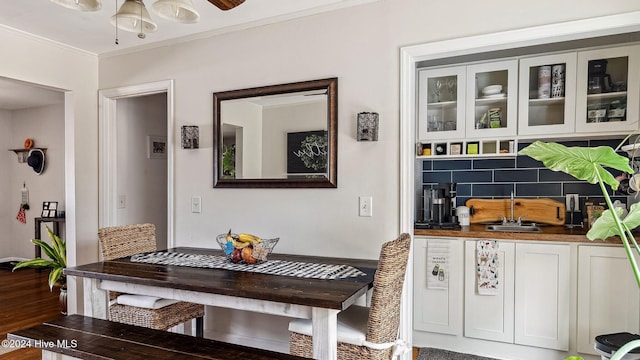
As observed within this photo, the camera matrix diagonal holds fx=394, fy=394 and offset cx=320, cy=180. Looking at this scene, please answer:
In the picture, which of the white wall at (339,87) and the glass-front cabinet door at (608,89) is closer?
the white wall at (339,87)

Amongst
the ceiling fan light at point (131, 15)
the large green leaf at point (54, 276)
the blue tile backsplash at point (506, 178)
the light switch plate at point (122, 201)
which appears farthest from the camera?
the light switch plate at point (122, 201)

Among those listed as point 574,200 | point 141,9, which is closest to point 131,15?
point 141,9

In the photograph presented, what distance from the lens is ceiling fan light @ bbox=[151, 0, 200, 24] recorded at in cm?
179

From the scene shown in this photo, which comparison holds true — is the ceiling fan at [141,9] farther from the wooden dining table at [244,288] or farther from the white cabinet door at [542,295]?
the white cabinet door at [542,295]

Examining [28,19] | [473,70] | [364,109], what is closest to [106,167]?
[28,19]

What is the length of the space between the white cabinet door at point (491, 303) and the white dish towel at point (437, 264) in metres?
0.14

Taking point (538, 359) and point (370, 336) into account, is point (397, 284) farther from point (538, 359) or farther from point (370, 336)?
point (538, 359)

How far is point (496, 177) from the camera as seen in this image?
354 cm

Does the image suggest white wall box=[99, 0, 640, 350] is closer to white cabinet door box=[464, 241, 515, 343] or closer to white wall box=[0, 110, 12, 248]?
white cabinet door box=[464, 241, 515, 343]

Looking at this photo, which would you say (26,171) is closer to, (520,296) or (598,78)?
(520,296)

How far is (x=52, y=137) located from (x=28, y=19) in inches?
150

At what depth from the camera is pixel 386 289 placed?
5.74ft

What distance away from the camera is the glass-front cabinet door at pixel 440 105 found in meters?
3.33

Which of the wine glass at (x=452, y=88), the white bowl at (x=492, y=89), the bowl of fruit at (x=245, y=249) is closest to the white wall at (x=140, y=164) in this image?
the bowl of fruit at (x=245, y=249)
